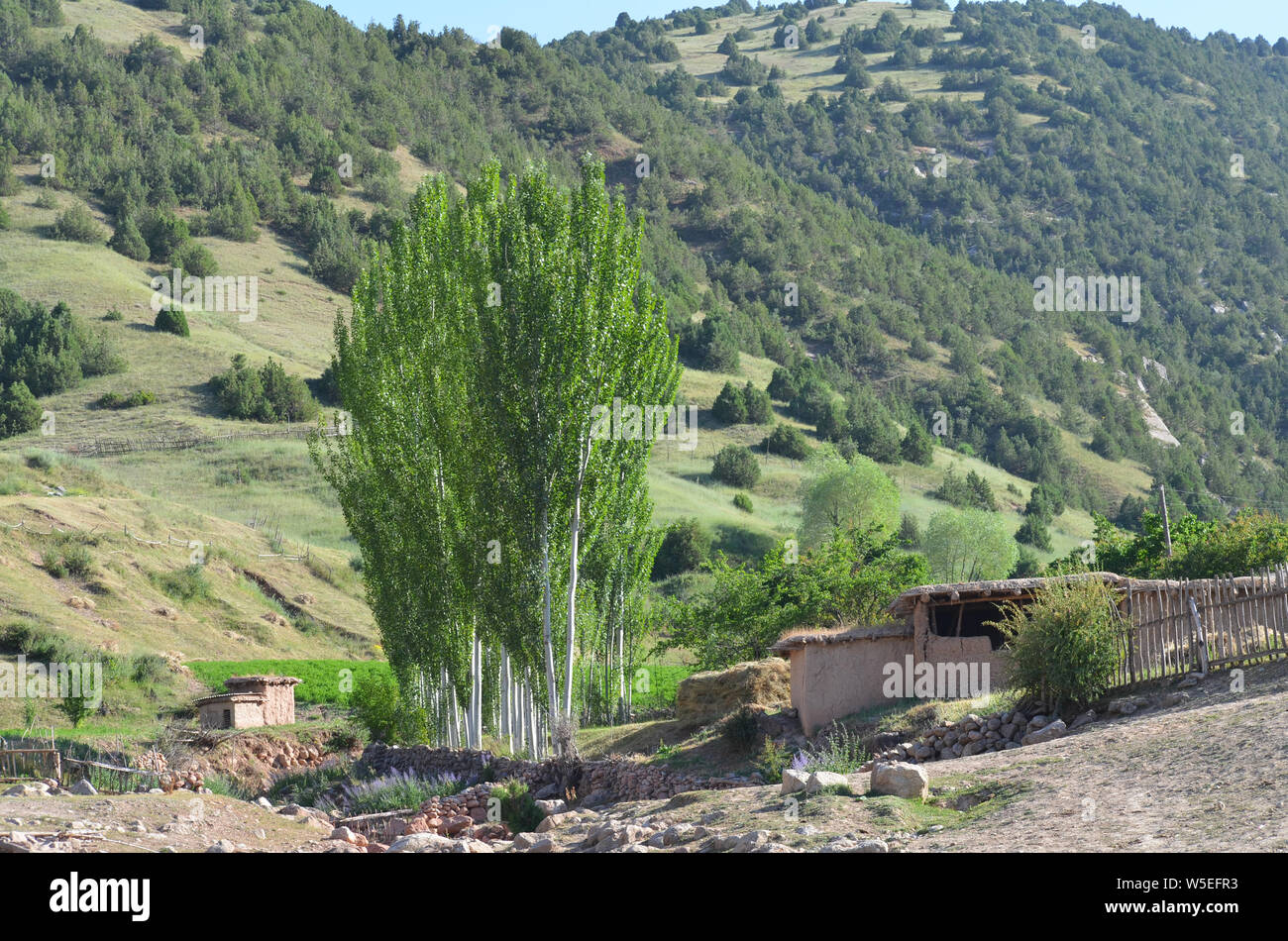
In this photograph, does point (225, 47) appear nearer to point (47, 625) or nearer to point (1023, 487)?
point (1023, 487)

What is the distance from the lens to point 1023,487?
91188 mm

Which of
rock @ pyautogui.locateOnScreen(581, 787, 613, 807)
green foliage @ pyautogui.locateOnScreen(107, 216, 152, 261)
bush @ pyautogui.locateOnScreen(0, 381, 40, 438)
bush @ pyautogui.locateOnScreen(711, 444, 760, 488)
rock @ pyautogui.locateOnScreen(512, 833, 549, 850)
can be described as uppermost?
green foliage @ pyautogui.locateOnScreen(107, 216, 152, 261)

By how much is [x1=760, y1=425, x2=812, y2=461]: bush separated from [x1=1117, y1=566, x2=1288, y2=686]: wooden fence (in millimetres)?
62202

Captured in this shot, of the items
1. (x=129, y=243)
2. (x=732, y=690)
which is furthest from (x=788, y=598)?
(x=129, y=243)

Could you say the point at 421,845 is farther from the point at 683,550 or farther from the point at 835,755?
the point at 683,550

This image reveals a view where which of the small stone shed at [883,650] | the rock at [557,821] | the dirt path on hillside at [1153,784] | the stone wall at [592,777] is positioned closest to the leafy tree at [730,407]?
the small stone shed at [883,650]

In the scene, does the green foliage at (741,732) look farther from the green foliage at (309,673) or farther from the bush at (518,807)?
the green foliage at (309,673)

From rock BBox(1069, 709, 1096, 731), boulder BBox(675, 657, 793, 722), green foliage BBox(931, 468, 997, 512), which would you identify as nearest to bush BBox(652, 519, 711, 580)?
green foliage BBox(931, 468, 997, 512)

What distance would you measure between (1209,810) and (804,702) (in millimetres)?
13214

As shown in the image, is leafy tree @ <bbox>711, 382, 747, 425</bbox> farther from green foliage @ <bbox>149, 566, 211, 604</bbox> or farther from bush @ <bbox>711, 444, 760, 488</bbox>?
green foliage @ <bbox>149, 566, 211, 604</bbox>

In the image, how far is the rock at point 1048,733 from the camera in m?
15.4

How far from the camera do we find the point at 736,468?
70.9 m

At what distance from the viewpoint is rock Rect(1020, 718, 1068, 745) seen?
15.4m
